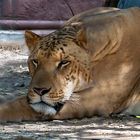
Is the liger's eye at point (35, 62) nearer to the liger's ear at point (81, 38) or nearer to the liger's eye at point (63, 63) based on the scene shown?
the liger's eye at point (63, 63)

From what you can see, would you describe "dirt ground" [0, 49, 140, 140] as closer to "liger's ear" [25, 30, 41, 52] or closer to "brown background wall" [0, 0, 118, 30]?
"liger's ear" [25, 30, 41, 52]

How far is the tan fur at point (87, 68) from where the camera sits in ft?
17.5

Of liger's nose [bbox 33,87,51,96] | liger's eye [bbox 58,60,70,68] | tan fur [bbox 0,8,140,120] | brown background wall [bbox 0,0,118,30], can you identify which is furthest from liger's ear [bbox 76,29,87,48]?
brown background wall [bbox 0,0,118,30]

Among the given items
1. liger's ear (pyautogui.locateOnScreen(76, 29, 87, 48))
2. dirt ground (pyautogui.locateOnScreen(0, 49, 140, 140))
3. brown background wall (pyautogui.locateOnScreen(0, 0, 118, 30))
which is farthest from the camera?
brown background wall (pyautogui.locateOnScreen(0, 0, 118, 30))

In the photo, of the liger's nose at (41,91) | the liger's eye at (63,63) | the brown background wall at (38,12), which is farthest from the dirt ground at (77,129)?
the brown background wall at (38,12)

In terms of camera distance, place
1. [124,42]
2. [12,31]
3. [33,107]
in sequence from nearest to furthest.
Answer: [33,107]
[124,42]
[12,31]

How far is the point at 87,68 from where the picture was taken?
218 inches

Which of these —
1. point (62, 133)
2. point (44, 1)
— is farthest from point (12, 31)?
point (62, 133)

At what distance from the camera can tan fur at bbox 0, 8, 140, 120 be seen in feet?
17.5

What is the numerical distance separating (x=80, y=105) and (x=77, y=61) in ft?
1.16

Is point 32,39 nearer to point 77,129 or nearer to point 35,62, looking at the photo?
point 35,62

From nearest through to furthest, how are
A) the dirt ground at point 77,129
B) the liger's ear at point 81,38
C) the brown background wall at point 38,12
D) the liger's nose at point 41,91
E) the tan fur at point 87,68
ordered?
the dirt ground at point 77,129
the liger's nose at point 41,91
the tan fur at point 87,68
the liger's ear at point 81,38
the brown background wall at point 38,12

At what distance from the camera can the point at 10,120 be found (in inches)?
215

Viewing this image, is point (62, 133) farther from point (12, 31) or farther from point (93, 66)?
point (12, 31)
